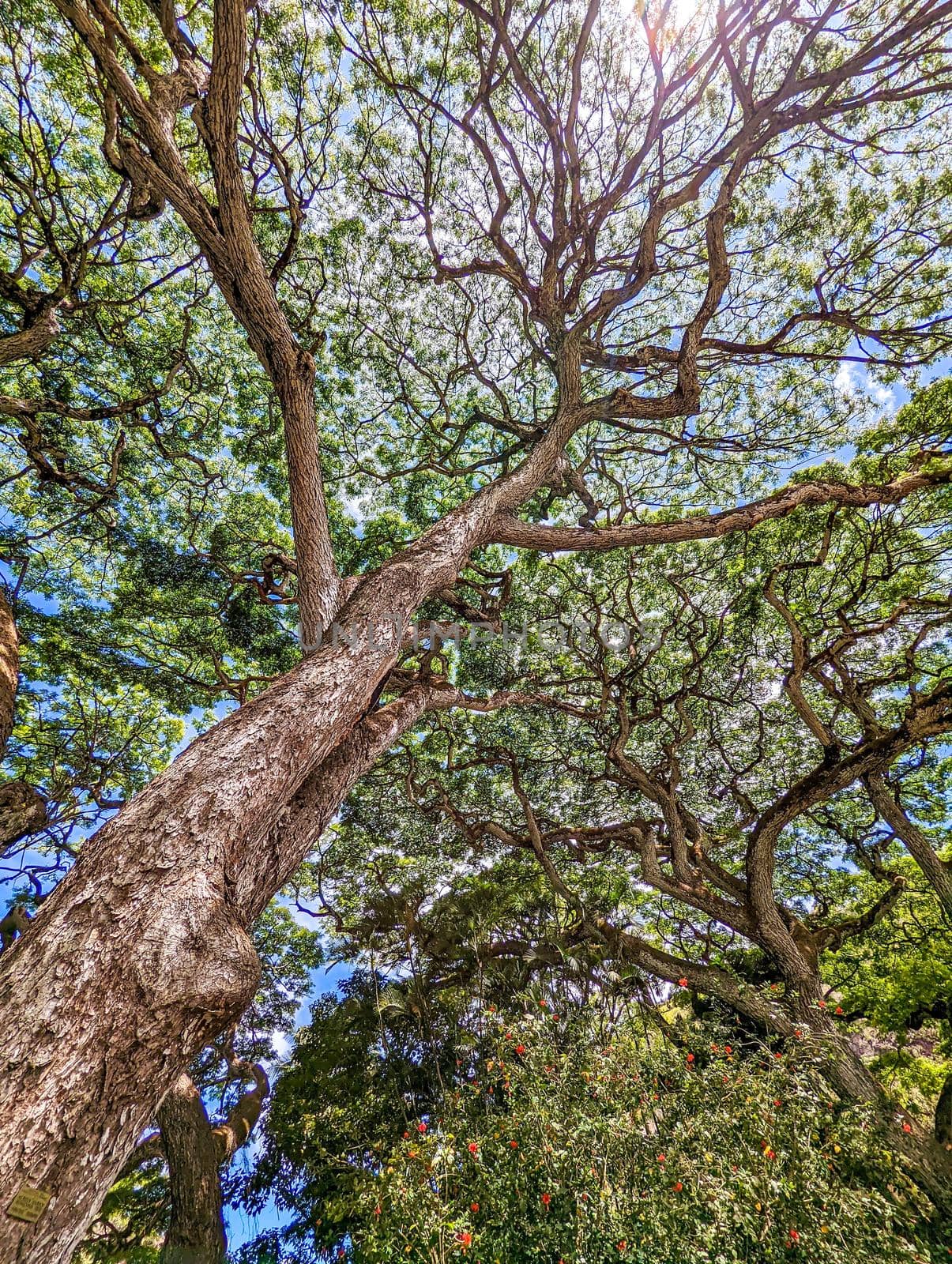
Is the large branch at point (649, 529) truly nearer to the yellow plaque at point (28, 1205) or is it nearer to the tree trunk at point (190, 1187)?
the yellow plaque at point (28, 1205)

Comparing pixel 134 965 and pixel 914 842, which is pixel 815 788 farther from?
pixel 134 965

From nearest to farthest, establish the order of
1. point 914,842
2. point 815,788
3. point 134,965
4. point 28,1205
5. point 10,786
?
point 28,1205
point 134,965
point 10,786
point 815,788
point 914,842

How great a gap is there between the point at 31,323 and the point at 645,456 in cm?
718

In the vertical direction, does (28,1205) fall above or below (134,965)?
below

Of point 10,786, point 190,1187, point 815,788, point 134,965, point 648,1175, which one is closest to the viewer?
point 134,965

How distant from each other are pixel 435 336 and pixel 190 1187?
9906 mm

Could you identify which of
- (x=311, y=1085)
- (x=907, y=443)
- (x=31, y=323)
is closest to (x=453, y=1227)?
(x=311, y=1085)

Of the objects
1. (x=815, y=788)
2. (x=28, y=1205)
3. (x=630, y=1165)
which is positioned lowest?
(x=28, y=1205)

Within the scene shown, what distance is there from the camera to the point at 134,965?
1.29 m

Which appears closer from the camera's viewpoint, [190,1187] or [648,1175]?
[648,1175]

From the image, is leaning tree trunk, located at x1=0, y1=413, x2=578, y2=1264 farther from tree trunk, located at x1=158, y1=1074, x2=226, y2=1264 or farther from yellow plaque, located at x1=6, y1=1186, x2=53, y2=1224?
tree trunk, located at x1=158, y1=1074, x2=226, y2=1264

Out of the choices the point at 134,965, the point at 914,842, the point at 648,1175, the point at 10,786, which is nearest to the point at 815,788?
the point at 914,842

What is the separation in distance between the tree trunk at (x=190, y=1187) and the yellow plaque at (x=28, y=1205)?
491 cm

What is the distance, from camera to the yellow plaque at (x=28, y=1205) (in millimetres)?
957
